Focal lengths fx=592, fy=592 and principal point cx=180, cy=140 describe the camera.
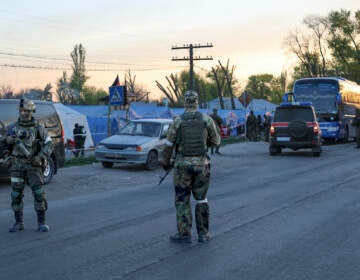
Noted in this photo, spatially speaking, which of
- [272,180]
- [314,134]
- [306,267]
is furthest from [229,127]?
[306,267]

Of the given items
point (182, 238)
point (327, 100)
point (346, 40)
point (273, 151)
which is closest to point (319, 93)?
point (327, 100)

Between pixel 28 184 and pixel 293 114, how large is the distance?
15.9 metres

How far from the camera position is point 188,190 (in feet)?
22.0

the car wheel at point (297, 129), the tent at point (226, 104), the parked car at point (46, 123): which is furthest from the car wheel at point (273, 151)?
the tent at point (226, 104)

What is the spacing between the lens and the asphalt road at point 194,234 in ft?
18.1

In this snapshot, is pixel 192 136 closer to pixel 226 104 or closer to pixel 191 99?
pixel 191 99

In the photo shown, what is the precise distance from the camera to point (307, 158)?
20.9 m

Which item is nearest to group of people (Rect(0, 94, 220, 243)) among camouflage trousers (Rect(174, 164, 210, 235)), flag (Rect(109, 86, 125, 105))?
camouflage trousers (Rect(174, 164, 210, 235))

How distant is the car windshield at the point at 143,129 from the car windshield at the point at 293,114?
6.41 metres

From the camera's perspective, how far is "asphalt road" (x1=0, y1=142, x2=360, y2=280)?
18.1 feet

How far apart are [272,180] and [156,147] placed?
4.17 meters

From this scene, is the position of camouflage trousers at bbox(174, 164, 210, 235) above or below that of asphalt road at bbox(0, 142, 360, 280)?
above

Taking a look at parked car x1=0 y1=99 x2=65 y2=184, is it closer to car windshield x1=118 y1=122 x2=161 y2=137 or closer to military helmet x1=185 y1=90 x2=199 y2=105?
car windshield x1=118 y1=122 x2=161 y2=137

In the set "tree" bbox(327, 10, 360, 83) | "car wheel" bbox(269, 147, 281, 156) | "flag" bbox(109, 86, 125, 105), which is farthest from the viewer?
"tree" bbox(327, 10, 360, 83)
